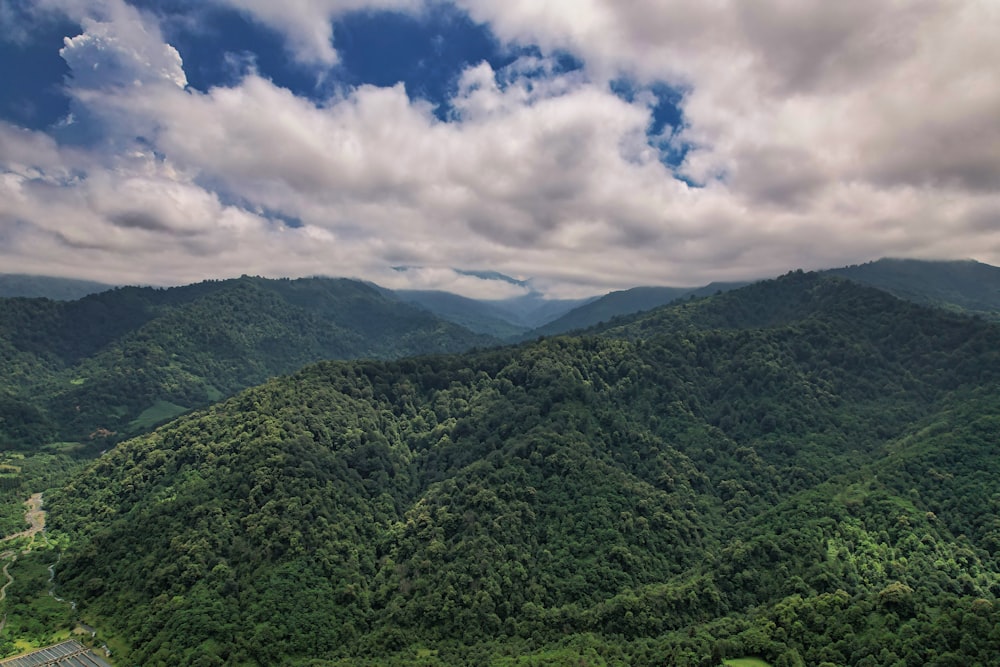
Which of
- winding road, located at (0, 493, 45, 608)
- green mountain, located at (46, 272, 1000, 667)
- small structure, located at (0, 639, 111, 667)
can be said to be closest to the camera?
green mountain, located at (46, 272, 1000, 667)

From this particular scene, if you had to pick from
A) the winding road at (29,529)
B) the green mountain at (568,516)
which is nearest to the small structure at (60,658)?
the green mountain at (568,516)

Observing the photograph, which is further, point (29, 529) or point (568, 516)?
point (29, 529)

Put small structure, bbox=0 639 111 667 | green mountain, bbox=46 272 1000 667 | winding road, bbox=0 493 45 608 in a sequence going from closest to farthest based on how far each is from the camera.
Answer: green mountain, bbox=46 272 1000 667, small structure, bbox=0 639 111 667, winding road, bbox=0 493 45 608

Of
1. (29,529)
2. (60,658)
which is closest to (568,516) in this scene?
(60,658)

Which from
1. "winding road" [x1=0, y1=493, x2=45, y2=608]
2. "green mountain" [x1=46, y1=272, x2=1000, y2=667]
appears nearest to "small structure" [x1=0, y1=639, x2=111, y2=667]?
"green mountain" [x1=46, y1=272, x2=1000, y2=667]

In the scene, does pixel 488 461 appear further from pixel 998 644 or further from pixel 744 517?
pixel 998 644

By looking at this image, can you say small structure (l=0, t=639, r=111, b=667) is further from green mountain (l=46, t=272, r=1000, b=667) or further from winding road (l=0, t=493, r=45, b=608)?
winding road (l=0, t=493, r=45, b=608)

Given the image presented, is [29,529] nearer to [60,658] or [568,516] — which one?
[60,658]

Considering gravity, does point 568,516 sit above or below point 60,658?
above

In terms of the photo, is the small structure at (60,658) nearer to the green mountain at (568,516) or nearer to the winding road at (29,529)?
the green mountain at (568,516)
